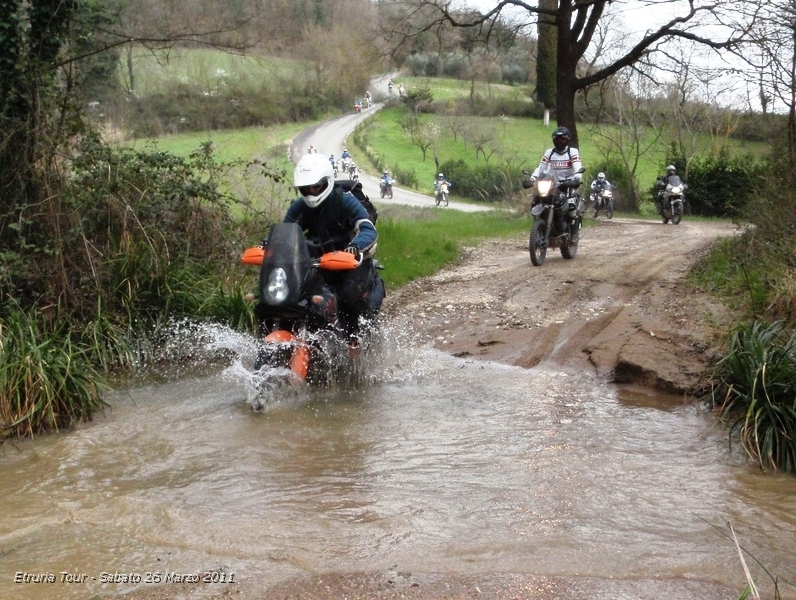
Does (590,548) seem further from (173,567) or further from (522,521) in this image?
(173,567)

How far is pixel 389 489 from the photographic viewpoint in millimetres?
4918

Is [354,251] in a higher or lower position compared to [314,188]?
lower

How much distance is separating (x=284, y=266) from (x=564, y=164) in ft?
27.2

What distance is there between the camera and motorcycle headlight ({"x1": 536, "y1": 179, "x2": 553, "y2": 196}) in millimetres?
12570

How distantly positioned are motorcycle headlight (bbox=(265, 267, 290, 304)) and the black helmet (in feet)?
25.5

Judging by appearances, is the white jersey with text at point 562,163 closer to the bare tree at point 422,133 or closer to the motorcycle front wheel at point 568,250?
the motorcycle front wheel at point 568,250

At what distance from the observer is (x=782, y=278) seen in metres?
7.37

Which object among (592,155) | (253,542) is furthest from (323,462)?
(592,155)

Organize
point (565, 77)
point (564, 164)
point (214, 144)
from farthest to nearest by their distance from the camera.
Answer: point (565, 77), point (564, 164), point (214, 144)

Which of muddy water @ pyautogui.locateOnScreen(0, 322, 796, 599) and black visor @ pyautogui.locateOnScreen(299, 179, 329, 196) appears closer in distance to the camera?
muddy water @ pyautogui.locateOnScreen(0, 322, 796, 599)

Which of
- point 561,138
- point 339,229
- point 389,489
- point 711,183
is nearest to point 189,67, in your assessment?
point 561,138

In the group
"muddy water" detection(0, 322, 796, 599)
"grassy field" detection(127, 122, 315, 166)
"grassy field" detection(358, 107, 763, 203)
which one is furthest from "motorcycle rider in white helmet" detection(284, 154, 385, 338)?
"grassy field" detection(358, 107, 763, 203)

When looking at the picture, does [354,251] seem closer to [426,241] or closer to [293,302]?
[293,302]

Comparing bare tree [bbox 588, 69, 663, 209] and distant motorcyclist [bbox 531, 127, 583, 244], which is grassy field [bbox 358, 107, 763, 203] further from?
distant motorcyclist [bbox 531, 127, 583, 244]
